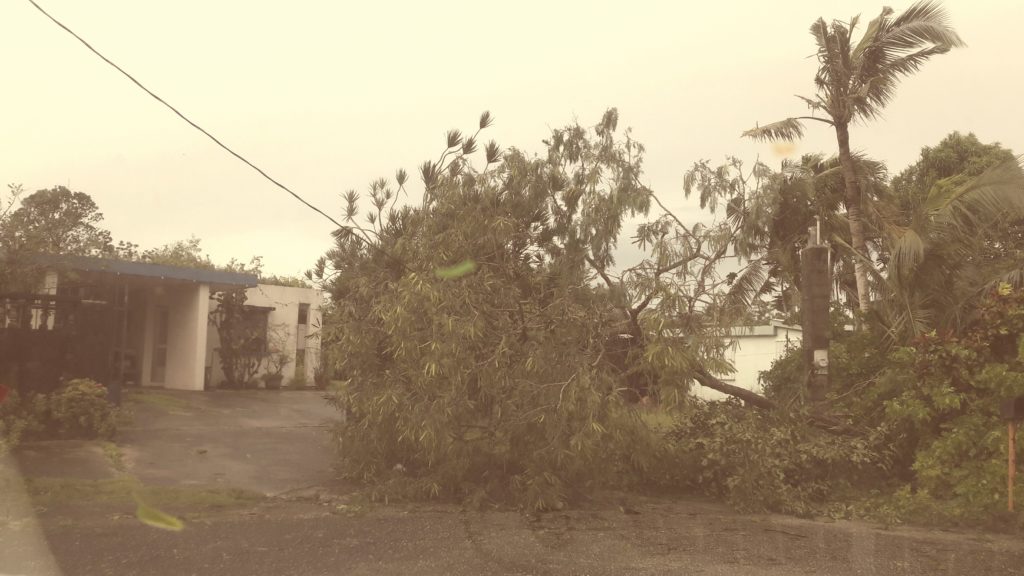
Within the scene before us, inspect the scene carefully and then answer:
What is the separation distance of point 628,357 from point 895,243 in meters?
4.72

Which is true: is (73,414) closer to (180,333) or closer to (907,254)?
(180,333)

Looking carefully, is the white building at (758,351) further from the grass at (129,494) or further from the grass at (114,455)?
the grass at (129,494)

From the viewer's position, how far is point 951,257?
11984 mm

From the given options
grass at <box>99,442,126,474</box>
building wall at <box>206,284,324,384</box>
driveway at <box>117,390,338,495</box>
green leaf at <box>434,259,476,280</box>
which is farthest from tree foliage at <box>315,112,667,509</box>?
building wall at <box>206,284,324,384</box>

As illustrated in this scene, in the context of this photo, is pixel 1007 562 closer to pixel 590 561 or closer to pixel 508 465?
pixel 590 561

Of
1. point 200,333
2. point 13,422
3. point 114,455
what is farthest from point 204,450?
point 200,333

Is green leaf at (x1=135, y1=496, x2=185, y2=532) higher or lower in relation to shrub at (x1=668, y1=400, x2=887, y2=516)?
lower

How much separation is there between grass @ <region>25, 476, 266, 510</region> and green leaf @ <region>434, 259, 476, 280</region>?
3234mm

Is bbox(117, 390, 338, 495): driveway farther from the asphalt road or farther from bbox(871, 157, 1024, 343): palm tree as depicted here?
bbox(871, 157, 1024, 343): palm tree

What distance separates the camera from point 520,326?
9.97 m

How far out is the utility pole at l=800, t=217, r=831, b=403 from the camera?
1200 cm

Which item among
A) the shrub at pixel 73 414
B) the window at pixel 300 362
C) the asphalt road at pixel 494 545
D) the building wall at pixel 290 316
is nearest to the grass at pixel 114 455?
the shrub at pixel 73 414

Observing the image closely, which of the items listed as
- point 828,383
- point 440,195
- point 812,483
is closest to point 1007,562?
point 812,483

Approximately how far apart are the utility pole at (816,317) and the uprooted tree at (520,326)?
159 cm
